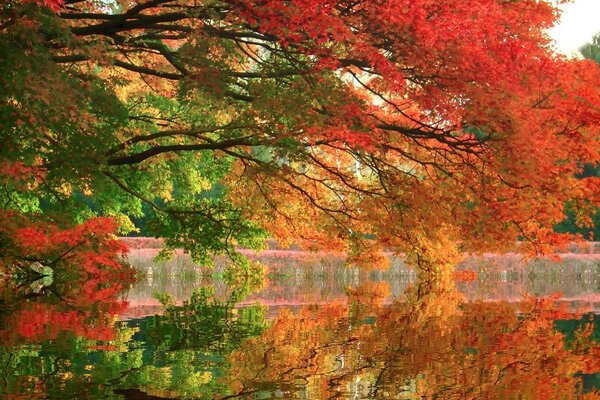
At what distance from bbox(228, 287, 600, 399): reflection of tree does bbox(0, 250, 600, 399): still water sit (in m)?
0.02

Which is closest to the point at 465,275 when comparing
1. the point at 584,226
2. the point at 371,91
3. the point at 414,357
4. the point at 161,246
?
the point at 161,246

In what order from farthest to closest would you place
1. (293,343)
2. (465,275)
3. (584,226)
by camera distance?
(584,226), (465,275), (293,343)

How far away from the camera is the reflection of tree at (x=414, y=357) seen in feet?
31.8

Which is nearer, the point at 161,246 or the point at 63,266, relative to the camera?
the point at 63,266

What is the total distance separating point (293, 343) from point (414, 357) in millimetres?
2059

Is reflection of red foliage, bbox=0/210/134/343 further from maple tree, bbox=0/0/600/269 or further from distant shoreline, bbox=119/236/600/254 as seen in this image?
distant shoreline, bbox=119/236/600/254

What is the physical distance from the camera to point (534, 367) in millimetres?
11547

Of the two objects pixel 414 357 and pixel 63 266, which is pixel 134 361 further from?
pixel 63 266

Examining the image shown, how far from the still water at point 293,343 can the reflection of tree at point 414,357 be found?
2cm

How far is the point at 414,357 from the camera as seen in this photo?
39.8 ft

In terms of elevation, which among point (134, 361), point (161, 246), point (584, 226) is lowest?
point (134, 361)

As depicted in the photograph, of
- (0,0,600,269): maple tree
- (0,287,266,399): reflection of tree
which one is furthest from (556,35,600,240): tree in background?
(0,287,266,399): reflection of tree

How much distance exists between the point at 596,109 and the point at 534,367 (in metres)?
8.14

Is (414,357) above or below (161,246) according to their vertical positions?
below
